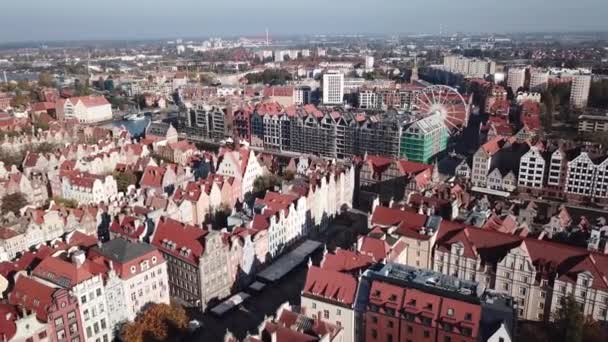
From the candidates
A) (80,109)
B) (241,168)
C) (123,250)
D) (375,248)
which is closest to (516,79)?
(241,168)

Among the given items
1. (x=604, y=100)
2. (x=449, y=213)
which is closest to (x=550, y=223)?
(x=449, y=213)

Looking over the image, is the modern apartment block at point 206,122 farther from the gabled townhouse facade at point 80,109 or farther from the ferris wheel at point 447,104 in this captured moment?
the ferris wheel at point 447,104

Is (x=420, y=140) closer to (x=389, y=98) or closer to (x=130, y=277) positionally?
(x=130, y=277)

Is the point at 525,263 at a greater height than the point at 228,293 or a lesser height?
greater

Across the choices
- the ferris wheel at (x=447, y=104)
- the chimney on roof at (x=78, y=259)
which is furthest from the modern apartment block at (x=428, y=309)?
the ferris wheel at (x=447, y=104)

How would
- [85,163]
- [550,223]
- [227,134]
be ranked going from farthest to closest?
[227,134]
[85,163]
[550,223]

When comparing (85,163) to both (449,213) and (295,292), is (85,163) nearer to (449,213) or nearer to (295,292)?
(295,292)

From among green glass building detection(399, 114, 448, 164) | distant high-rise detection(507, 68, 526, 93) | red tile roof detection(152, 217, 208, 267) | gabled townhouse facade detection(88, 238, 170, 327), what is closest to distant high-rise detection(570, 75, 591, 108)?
distant high-rise detection(507, 68, 526, 93)
